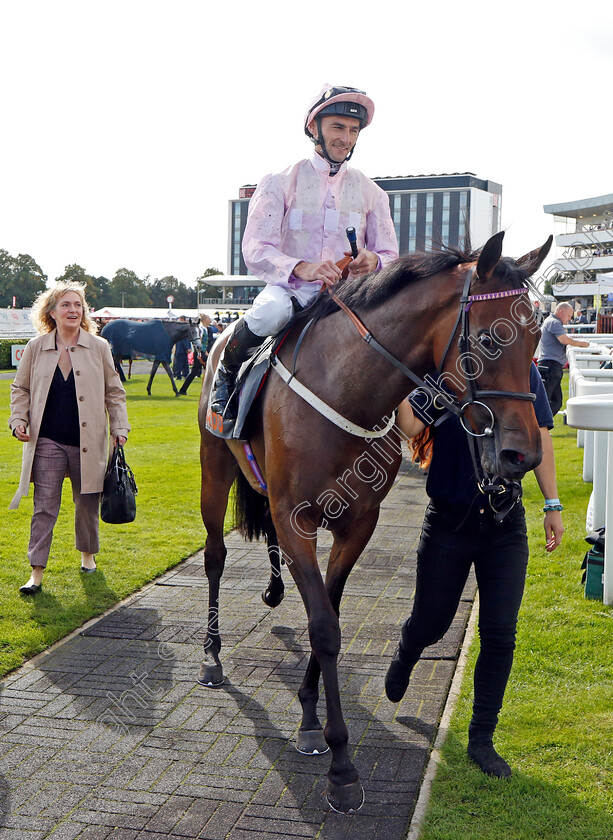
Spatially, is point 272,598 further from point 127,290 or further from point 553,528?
point 127,290

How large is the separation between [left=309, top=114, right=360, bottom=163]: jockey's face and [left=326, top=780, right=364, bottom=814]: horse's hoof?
260cm

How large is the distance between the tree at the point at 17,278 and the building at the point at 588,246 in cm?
4562

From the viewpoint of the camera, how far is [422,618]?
11.0 ft

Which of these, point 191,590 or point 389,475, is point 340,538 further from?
point 191,590

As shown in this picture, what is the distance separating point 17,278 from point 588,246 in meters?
66.2

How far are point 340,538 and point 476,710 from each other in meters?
0.91

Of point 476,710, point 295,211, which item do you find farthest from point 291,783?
point 295,211

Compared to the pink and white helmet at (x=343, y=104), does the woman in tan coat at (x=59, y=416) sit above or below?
below

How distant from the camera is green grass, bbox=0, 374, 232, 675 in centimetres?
481

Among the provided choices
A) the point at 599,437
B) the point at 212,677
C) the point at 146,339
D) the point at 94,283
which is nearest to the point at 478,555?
the point at 212,677

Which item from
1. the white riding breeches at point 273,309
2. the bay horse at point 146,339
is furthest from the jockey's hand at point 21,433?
the bay horse at point 146,339

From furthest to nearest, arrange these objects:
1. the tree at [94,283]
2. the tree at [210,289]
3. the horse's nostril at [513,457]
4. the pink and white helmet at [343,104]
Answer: the tree at [210,289], the tree at [94,283], the pink and white helmet at [343,104], the horse's nostril at [513,457]

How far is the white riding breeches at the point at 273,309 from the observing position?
3.47 meters

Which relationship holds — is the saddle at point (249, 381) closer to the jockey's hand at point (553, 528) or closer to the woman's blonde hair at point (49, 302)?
the jockey's hand at point (553, 528)
